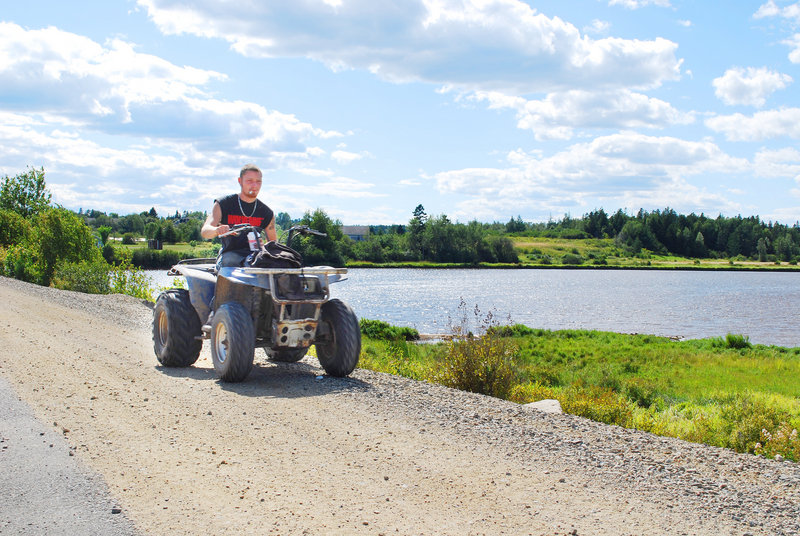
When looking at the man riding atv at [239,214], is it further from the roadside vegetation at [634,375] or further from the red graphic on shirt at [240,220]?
the roadside vegetation at [634,375]

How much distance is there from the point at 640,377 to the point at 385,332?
15926mm

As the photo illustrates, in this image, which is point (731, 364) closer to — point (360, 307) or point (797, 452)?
point (797, 452)

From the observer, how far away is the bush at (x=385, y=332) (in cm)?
3547

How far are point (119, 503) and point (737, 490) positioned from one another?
465cm

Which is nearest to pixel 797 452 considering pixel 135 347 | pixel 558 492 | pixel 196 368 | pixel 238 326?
pixel 558 492

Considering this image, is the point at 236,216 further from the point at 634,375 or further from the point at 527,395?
the point at 634,375

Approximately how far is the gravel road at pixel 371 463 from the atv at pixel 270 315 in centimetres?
38

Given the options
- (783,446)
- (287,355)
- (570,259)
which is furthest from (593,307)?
(570,259)

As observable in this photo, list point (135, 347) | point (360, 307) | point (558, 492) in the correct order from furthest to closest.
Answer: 1. point (360, 307)
2. point (135, 347)
3. point (558, 492)

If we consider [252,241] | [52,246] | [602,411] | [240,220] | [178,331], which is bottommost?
[602,411]

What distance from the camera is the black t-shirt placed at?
9.26 m

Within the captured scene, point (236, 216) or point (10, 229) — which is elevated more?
point (10, 229)

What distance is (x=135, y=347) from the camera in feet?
40.1

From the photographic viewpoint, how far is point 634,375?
24656 millimetres
